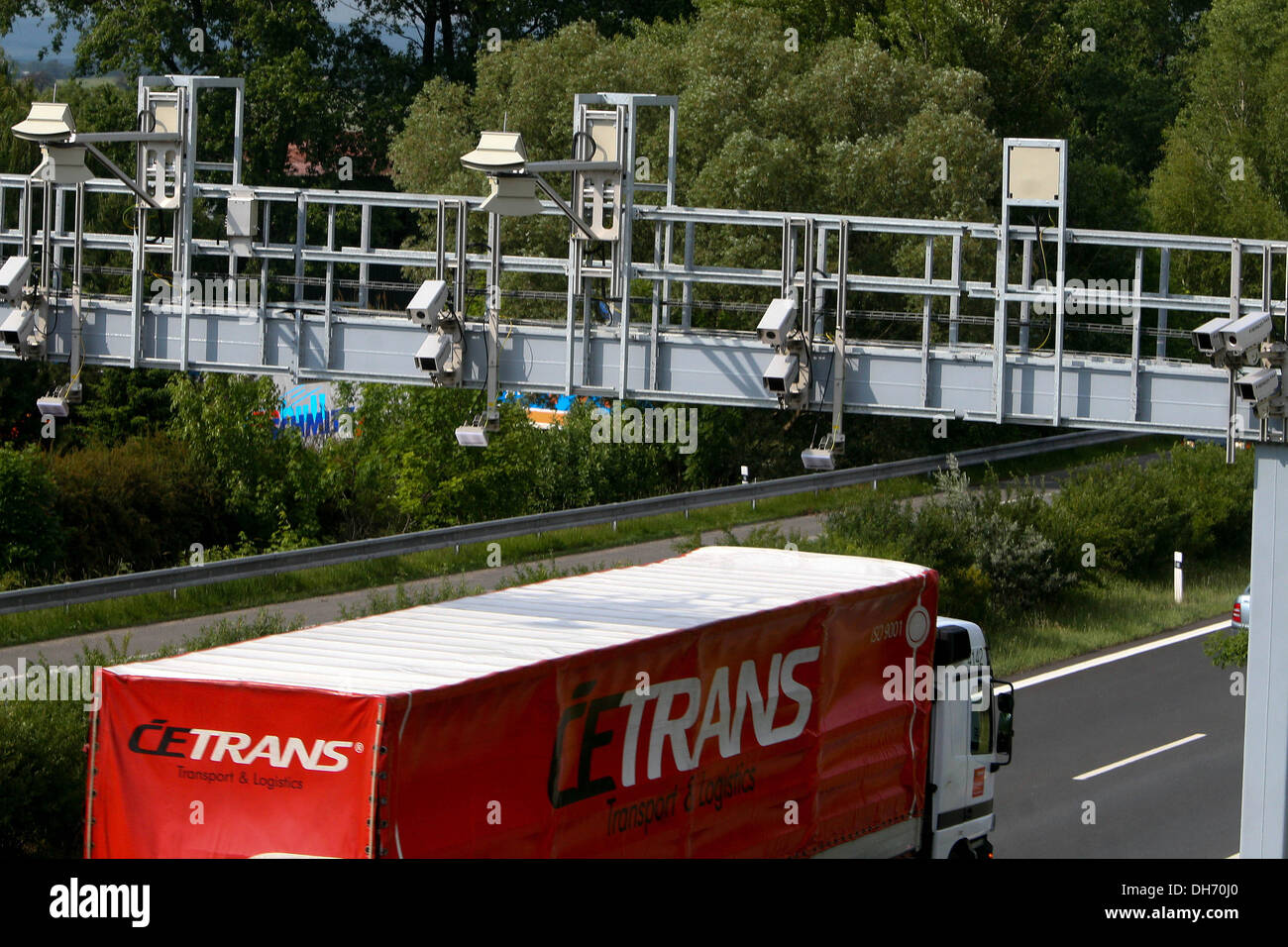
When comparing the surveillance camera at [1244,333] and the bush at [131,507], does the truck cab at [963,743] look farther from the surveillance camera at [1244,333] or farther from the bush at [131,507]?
the bush at [131,507]

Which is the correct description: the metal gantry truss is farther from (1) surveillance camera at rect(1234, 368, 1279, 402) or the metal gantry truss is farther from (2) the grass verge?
(2) the grass verge

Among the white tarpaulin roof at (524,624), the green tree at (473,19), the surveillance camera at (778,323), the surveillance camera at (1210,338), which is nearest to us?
the white tarpaulin roof at (524,624)

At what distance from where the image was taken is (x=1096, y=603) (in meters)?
30.0

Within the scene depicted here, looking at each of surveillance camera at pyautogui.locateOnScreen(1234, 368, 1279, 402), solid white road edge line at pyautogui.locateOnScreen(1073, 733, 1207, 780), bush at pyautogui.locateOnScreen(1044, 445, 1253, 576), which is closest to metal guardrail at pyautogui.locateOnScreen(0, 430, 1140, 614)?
bush at pyautogui.locateOnScreen(1044, 445, 1253, 576)

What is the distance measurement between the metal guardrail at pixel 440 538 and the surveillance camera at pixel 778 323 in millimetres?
11795

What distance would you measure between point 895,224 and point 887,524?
11408 mm

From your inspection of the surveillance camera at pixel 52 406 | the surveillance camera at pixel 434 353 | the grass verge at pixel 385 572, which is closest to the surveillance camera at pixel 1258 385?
the surveillance camera at pixel 434 353

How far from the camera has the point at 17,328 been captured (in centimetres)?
Answer: 1789

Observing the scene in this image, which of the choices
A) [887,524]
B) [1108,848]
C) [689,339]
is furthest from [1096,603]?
[689,339]

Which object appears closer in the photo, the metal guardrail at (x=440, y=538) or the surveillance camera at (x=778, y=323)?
the surveillance camera at (x=778, y=323)

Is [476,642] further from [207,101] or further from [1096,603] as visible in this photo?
[207,101]

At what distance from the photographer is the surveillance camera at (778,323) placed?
15680mm

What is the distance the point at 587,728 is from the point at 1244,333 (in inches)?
280

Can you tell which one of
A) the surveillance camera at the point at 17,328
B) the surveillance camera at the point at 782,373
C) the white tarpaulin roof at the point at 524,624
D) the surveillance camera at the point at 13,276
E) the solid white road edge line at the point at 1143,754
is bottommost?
the solid white road edge line at the point at 1143,754
